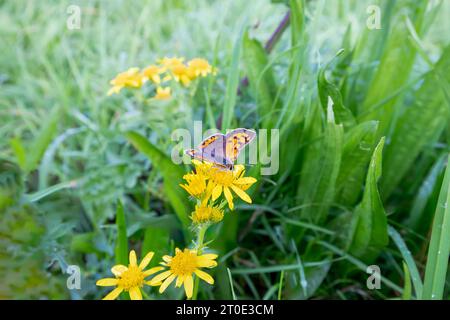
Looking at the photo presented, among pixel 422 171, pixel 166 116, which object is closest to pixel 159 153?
pixel 166 116

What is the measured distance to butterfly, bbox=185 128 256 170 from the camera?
0.80 meters

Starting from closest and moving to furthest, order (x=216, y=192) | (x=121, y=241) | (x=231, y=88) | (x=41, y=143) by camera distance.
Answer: (x=216, y=192) → (x=121, y=241) → (x=231, y=88) → (x=41, y=143)

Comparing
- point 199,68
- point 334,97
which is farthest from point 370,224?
point 199,68

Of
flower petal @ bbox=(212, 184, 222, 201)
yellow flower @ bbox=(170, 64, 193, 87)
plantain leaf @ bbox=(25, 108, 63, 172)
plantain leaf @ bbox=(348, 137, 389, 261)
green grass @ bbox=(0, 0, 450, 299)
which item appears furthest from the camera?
plantain leaf @ bbox=(25, 108, 63, 172)

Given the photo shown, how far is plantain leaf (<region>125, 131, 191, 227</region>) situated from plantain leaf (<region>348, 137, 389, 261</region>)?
0.32m

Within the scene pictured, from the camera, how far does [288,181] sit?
4.22 ft

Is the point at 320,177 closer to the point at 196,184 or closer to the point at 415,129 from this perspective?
the point at 415,129

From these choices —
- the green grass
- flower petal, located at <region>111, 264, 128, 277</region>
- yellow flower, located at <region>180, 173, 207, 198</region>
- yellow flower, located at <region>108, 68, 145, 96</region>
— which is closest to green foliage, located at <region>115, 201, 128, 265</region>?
the green grass

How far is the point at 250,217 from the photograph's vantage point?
4.07 feet

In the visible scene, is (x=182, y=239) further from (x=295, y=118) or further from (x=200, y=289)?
(x=295, y=118)

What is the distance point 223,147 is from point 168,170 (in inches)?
11.5

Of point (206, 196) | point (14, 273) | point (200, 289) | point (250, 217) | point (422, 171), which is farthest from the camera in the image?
point (422, 171)

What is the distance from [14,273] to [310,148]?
0.62m

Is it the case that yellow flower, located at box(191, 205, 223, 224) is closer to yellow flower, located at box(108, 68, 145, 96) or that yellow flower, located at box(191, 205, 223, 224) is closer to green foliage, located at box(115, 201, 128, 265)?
green foliage, located at box(115, 201, 128, 265)
